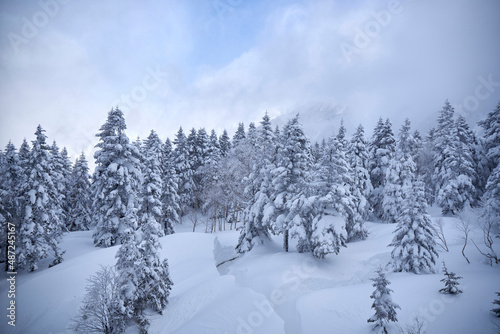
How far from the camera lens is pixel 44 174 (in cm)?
2334

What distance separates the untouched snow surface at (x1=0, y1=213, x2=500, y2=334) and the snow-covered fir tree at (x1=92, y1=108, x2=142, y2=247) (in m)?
3.43

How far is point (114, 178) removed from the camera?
22719 millimetres

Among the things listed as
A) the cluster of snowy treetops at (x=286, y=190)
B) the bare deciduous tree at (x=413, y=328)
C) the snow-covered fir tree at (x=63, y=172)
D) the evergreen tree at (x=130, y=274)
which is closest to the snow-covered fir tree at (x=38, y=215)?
the cluster of snowy treetops at (x=286, y=190)

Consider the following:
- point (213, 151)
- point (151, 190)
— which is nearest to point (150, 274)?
point (151, 190)

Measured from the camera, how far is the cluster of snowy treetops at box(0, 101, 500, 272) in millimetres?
15984

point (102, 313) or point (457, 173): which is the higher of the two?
point (457, 173)

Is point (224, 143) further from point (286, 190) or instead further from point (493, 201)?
point (493, 201)

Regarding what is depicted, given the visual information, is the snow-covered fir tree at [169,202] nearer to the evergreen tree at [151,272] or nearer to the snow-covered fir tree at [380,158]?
the evergreen tree at [151,272]

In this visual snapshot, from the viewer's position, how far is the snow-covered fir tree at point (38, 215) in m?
20.8

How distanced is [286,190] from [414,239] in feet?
32.3

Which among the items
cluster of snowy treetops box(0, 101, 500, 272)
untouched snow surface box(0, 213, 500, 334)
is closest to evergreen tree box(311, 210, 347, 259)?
cluster of snowy treetops box(0, 101, 500, 272)

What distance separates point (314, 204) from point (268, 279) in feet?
21.9

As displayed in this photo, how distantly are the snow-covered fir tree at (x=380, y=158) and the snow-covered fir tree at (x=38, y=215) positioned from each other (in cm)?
3811

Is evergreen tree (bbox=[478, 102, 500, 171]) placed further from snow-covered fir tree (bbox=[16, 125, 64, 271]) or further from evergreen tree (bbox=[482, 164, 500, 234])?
snow-covered fir tree (bbox=[16, 125, 64, 271])
